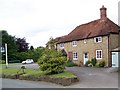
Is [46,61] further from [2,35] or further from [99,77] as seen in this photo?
[2,35]

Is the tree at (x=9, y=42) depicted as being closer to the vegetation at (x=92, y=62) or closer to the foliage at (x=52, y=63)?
the vegetation at (x=92, y=62)

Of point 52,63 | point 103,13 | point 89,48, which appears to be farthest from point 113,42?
point 52,63

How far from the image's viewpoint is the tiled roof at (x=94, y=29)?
136 feet

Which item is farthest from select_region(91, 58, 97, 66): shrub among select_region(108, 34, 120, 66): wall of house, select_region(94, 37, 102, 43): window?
select_region(94, 37, 102, 43): window

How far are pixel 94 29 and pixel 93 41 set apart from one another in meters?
2.73

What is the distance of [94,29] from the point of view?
44.6 meters

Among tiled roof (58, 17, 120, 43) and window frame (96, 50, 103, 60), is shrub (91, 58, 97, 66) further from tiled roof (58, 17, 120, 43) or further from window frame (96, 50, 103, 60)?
tiled roof (58, 17, 120, 43)

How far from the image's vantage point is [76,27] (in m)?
53.7

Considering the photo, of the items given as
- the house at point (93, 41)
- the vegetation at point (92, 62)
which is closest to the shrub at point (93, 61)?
the vegetation at point (92, 62)

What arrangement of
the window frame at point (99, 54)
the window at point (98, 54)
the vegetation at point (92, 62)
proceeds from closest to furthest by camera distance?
the window frame at point (99, 54), the window at point (98, 54), the vegetation at point (92, 62)

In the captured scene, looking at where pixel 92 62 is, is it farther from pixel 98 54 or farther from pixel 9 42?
pixel 9 42

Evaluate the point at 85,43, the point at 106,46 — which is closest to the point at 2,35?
the point at 85,43

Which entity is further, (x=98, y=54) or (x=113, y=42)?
(x=98, y=54)

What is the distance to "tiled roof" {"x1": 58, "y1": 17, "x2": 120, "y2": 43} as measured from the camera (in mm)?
41344
